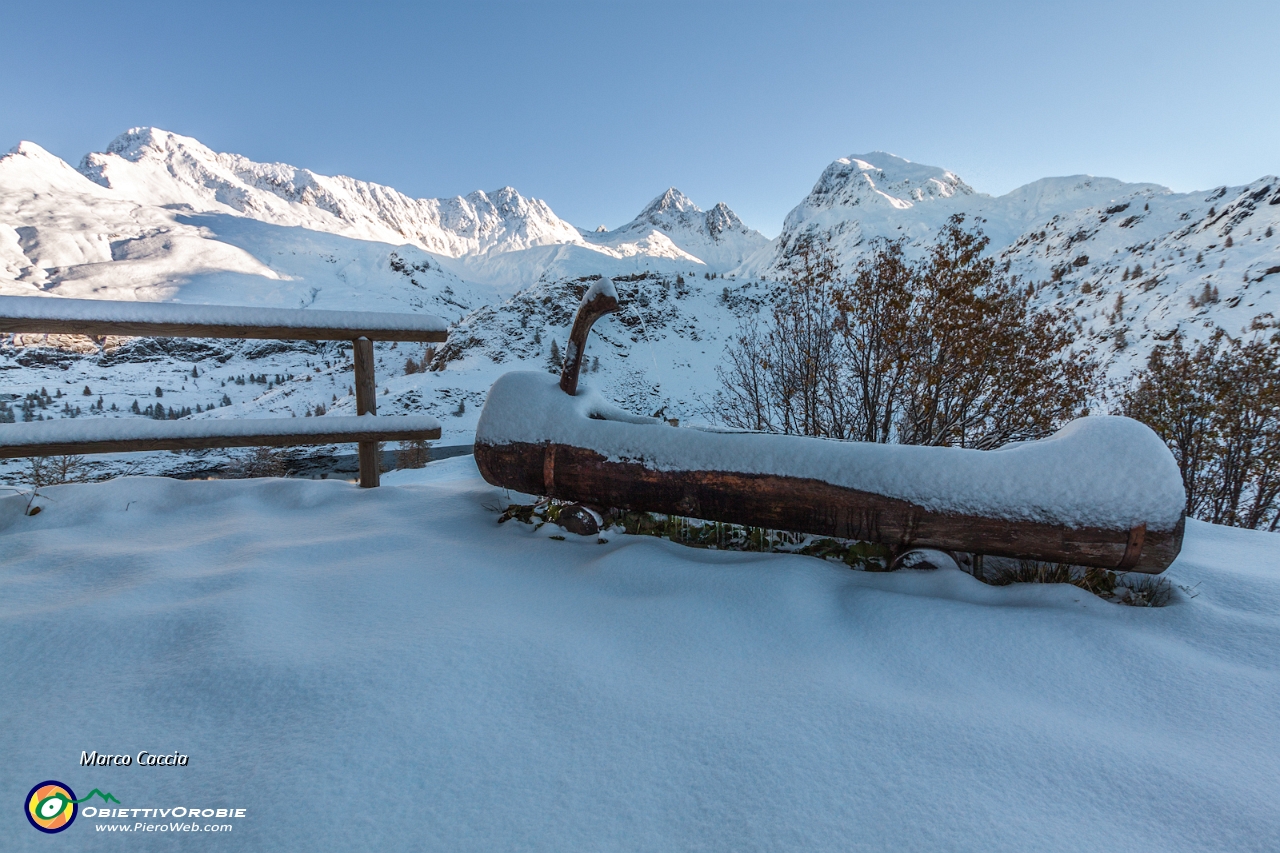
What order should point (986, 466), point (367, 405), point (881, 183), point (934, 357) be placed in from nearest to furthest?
point (986, 466) → point (367, 405) → point (934, 357) → point (881, 183)

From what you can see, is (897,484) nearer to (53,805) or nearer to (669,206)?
(53,805)

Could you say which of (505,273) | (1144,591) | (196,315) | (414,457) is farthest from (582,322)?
(505,273)

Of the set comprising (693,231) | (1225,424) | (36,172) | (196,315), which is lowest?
(1225,424)

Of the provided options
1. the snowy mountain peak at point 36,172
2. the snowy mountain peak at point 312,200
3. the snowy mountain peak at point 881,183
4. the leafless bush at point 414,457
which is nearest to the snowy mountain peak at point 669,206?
the snowy mountain peak at point 312,200

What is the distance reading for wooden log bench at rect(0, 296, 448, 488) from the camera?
101 inches

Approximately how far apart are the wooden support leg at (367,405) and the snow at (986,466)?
1.81 metres

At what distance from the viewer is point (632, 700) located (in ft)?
4.26

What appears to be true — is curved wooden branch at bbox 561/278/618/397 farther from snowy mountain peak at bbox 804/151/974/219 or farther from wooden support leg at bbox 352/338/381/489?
snowy mountain peak at bbox 804/151/974/219

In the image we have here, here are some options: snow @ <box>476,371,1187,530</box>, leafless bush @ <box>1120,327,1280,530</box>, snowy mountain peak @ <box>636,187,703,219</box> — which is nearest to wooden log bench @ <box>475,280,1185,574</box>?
snow @ <box>476,371,1187,530</box>

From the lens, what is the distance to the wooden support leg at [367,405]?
3.23 metres

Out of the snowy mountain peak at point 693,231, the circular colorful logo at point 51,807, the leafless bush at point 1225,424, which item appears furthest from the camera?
the snowy mountain peak at point 693,231

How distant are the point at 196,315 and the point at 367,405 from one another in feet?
3.22

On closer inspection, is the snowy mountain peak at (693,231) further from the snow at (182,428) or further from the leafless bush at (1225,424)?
the snow at (182,428)

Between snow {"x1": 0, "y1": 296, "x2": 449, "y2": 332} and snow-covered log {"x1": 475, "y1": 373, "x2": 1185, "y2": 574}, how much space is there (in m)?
1.15
